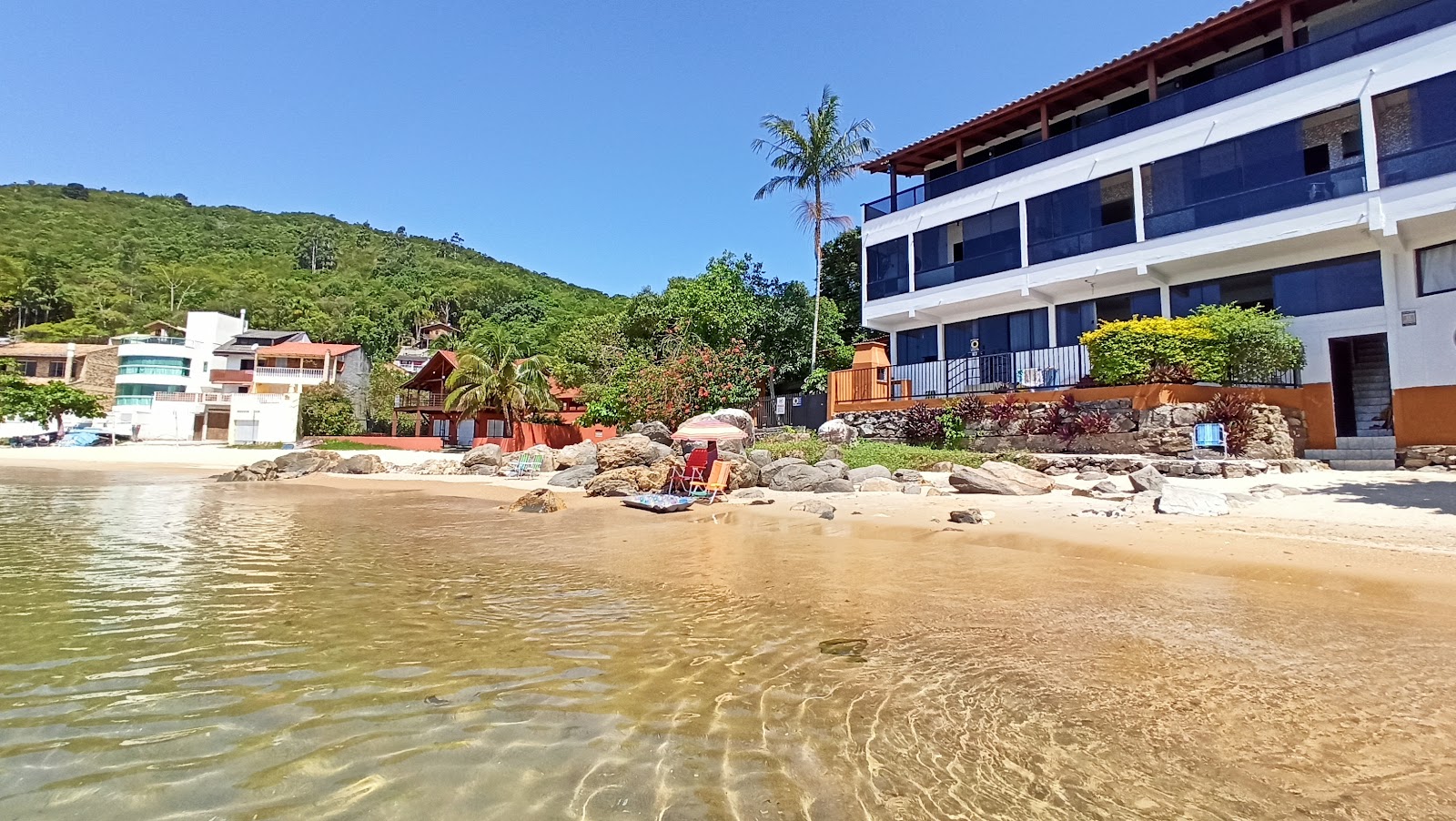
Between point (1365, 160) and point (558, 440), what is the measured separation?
3031 cm

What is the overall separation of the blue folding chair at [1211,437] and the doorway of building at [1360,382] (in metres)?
4.24

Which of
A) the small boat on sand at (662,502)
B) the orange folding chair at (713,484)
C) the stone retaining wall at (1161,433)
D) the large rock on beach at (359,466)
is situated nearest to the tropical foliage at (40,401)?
the large rock on beach at (359,466)

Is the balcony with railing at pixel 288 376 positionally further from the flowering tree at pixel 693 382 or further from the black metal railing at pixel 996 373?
the black metal railing at pixel 996 373

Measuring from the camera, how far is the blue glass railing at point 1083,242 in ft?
60.9

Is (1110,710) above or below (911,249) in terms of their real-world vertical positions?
below

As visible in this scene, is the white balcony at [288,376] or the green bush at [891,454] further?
the white balcony at [288,376]

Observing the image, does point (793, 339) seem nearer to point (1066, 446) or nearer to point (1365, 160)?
point (1066, 446)

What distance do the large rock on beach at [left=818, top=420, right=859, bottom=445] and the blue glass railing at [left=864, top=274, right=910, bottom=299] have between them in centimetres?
666

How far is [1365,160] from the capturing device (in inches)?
577

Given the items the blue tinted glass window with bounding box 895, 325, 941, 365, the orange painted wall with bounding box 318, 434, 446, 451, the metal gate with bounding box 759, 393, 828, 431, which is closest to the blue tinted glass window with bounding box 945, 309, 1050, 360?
the blue tinted glass window with bounding box 895, 325, 941, 365

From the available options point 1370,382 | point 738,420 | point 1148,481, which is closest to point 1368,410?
point 1370,382

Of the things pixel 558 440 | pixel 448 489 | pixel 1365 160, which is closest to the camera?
pixel 1365 160

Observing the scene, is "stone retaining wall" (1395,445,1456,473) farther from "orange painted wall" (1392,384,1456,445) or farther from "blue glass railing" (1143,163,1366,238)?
"blue glass railing" (1143,163,1366,238)

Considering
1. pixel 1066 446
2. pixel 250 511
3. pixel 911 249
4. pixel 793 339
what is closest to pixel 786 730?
pixel 250 511
